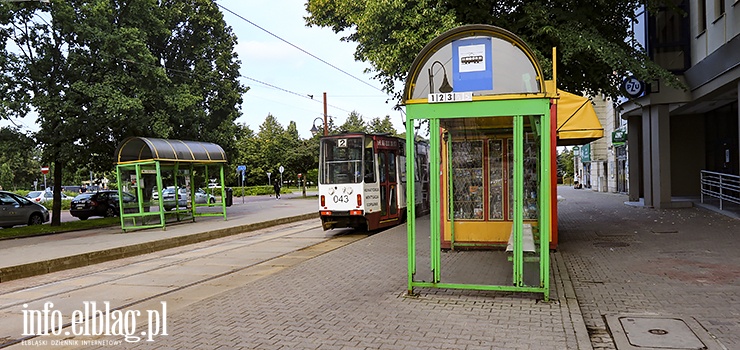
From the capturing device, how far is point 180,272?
1004 centimetres

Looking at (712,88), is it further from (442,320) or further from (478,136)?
(442,320)

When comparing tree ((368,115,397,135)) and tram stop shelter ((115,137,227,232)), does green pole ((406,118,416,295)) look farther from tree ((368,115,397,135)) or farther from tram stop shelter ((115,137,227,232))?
tree ((368,115,397,135))

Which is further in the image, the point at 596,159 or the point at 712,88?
the point at 596,159

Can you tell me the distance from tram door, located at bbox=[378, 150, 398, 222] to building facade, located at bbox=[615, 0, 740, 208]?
24.7ft

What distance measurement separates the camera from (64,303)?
7633 mm

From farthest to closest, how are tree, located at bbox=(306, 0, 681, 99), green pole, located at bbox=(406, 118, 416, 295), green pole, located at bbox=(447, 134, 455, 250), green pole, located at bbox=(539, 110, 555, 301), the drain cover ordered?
tree, located at bbox=(306, 0, 681, 99)
green pole, located at bbox=(447, 134, 455, 250)
green pole, located at bbox=(406, 118, 416, 295)
green pole, located at bbox=(539, 110, 555, 301)
the drain cover

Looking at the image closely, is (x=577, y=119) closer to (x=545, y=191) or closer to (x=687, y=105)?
(x=545, y=191)

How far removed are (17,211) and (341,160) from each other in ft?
45.8

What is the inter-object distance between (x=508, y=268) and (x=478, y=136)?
8.61 feet

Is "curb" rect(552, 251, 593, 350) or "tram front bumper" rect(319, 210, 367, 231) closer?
"curb" rect(552, 251, 593, 350)

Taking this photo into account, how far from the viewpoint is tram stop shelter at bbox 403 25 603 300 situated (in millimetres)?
6324

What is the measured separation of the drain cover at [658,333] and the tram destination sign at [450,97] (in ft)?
9.32

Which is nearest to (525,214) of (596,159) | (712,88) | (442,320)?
(442,320)

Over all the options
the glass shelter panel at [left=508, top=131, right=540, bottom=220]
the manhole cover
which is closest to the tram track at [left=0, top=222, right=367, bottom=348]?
the glass shelter panel at [left=508, top=131, right=540, bottom=220]
